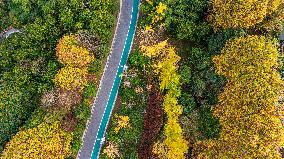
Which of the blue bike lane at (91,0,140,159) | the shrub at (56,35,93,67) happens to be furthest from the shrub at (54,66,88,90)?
the blue bike lane at (91,0,140,159)

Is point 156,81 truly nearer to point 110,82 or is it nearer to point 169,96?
point 169,96

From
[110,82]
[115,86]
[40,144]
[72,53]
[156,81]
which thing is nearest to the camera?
[40,144]

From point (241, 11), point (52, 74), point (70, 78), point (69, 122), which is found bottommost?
point (69, 122)

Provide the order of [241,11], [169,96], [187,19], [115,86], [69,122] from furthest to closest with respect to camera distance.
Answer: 1. [115,86]
2. [187,19]
3. [69,122]
4. [169,96]
5. [241,11]

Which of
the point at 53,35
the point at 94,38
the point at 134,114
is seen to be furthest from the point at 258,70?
the point at 53,35

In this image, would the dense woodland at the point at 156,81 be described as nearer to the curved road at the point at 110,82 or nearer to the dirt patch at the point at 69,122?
the dirt patch at the point at 69,122

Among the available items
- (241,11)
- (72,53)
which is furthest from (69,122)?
(241,11)
